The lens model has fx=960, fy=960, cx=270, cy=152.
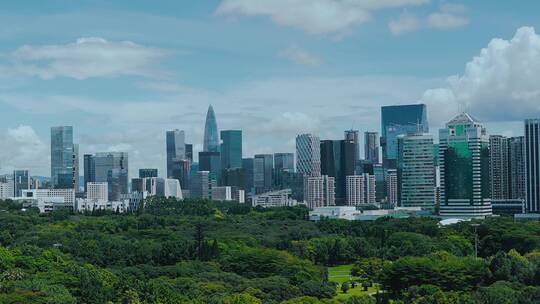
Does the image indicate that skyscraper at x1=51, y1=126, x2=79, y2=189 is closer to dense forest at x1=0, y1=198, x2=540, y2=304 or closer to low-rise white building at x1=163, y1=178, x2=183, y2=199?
low-rise white building at x1=163, y1=178, x2=183, y2=199

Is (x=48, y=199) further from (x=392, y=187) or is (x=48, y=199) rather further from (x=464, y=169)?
(x=464, y=169)

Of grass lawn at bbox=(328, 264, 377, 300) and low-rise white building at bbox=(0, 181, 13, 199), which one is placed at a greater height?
low-rise white building at bbox=(0, 181, 13, 199)

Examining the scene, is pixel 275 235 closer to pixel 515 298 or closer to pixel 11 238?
pixel 11 238

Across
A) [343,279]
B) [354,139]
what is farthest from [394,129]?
[343,279]

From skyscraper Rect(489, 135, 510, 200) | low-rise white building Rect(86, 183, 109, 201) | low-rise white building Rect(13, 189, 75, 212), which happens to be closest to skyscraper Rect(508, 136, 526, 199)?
A: skyscraper Rect(489, 135, 510, 200)

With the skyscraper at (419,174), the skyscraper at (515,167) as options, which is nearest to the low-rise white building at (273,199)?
the skyscraper at (419,174)
